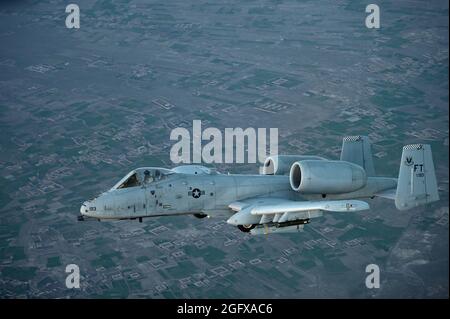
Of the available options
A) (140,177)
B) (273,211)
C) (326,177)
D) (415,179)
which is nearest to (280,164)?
(326,177)

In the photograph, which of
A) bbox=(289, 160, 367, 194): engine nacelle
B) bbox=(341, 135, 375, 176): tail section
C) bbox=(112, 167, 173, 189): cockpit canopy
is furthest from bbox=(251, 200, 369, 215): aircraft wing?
bbox=(341, 135, 375, 176): tail section

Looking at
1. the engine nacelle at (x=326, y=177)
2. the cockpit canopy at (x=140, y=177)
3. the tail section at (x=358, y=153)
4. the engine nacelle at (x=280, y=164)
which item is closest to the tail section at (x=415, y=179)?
the engine nacelle at (x=326, y=177)

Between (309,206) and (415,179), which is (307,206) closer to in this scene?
(309,206)

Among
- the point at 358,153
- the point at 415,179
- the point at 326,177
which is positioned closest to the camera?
the point at 415,179

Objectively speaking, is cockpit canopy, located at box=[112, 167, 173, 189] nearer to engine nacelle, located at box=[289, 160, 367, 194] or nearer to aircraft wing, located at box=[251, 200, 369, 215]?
aircraft wing, located at box=[251, 200, 369, 215]

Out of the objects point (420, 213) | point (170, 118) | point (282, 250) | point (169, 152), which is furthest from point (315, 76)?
point (282, 250)

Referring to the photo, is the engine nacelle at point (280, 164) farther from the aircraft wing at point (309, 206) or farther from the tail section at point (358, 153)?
the aircraft wing at point (309, 206)

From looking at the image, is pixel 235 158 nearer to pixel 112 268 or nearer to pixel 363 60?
pixel 112 268
